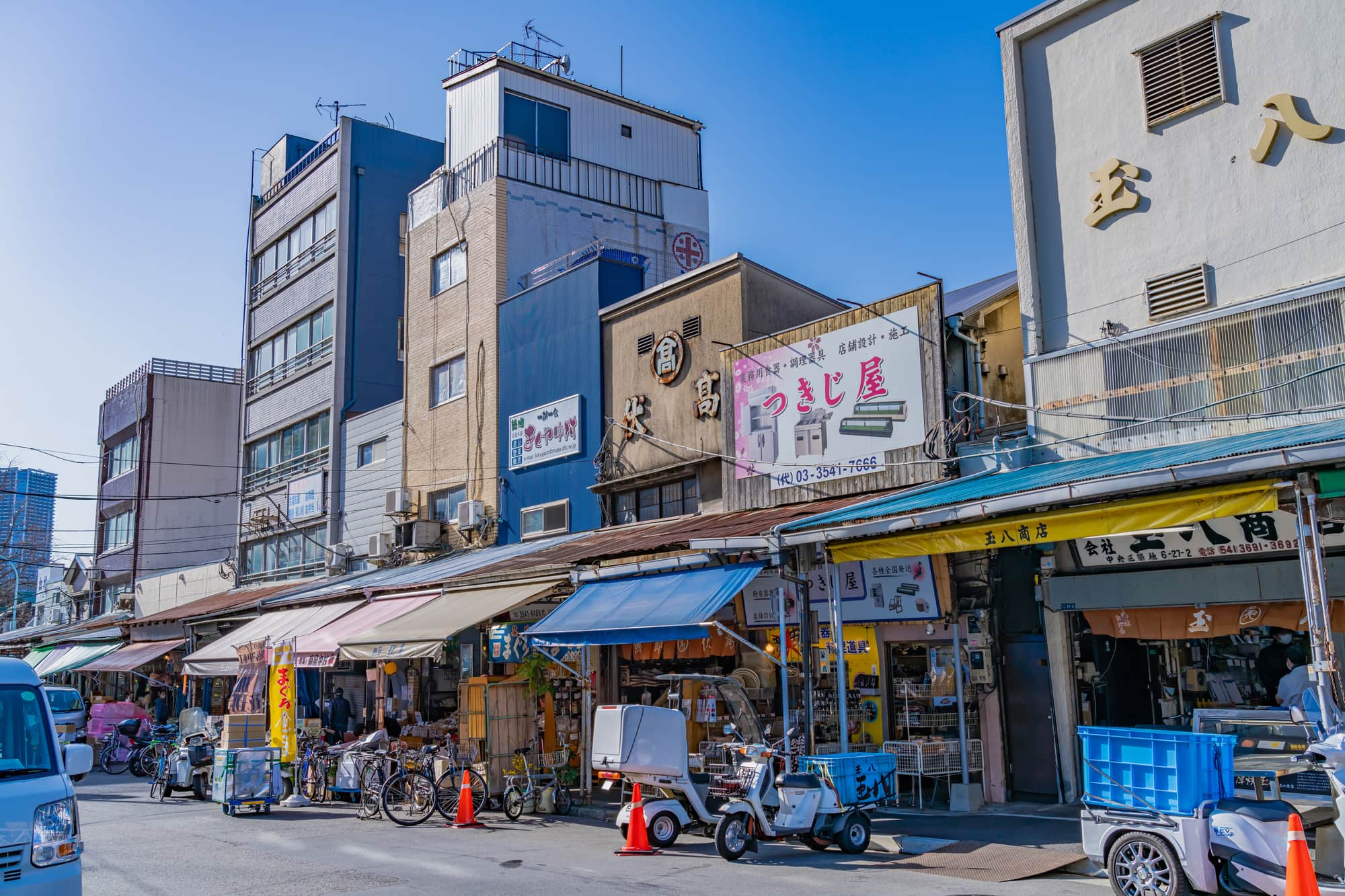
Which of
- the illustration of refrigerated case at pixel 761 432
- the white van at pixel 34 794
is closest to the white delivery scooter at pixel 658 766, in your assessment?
the white van at pixel 34 794

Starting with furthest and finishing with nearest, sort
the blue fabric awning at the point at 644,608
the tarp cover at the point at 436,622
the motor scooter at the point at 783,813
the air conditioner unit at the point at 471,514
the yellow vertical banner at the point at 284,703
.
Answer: the air conditioner unit at the point at 471,514
the yellow vertical banner at the point at 284,703
the tarp cover at the point at 436,622
the blue fabric awning at the point at 644,608
the motor scooter at the point at 783,813

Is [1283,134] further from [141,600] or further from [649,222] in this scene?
[141,600]

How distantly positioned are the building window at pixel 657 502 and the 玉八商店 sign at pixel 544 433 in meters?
1.76

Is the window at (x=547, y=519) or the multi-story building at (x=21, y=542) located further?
the multi-story building at (x=21, y=542)

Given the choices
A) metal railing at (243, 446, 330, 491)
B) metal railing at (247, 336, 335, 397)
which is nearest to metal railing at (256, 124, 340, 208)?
metal railing at (247, 336, 335, 397)

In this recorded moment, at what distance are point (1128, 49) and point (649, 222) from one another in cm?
1729

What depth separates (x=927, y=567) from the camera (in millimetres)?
14531

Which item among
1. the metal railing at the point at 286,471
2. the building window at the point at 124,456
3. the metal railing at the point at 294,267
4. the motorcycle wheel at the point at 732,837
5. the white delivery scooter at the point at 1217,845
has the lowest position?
the motorcycle wheel at the point at 732,837

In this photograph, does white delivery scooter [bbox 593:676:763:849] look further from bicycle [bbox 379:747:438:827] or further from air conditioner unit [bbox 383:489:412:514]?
air conditioner unit [bbox 383:489:412:514]

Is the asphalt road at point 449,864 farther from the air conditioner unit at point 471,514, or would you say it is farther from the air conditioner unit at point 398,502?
the air conditioner unit at point 398,502

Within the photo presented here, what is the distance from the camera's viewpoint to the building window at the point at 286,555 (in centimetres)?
3281

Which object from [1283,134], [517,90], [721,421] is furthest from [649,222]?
[1283,134]

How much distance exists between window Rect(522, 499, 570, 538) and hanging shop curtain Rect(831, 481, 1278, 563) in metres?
10.6

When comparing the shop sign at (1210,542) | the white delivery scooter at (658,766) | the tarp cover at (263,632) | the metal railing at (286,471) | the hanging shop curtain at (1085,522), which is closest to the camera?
the hanging shop curtain at (1085,522)
